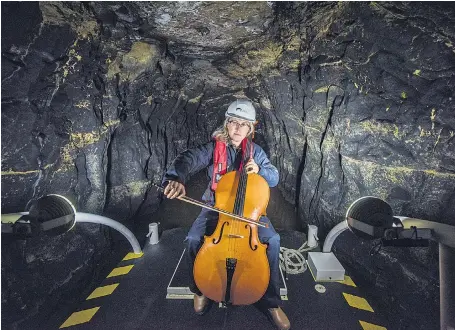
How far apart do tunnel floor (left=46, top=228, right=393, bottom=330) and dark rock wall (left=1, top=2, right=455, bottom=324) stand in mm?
1006

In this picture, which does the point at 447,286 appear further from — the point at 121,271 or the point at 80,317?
the point at 121,271

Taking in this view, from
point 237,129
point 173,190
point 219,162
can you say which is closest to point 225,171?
point 219,162

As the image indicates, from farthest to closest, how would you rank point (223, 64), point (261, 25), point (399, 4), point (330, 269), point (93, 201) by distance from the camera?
1. point (223, 64)
2. point (93, 201)
3. point (261, 25)
4. point (330, 269)
5. point (399, 4)

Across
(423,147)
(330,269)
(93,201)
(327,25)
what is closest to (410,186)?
(423,147)

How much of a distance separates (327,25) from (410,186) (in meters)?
2.44

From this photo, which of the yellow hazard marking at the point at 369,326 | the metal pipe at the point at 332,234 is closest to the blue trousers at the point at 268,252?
the metal pipe at the point at 332,234

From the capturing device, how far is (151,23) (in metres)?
3.39

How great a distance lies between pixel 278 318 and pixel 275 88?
4449 mm

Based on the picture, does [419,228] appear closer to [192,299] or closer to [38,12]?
[192,299]

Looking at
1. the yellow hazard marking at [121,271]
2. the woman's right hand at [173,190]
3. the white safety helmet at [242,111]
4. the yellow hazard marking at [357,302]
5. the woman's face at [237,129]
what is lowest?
the yellow hazard marking at [121,271]

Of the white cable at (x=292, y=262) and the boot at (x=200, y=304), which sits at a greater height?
the white cable at (x=292, y=262)

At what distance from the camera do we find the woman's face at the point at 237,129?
302cm

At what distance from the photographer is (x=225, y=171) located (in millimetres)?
3084

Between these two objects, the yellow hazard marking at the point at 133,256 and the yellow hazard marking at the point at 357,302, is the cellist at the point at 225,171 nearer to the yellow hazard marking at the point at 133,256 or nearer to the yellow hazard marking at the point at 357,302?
the yellow hazard marking at the point at 357,302
